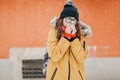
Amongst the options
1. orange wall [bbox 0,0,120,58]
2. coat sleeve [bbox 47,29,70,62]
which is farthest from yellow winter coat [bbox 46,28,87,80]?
orange wall [bbox 0,0,120,58]

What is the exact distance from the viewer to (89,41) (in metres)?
5.79

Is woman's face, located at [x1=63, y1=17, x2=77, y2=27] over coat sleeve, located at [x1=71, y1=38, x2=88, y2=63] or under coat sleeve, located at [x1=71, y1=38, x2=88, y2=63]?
→ over

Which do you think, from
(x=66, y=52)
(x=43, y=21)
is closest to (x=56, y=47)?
(x=66, y=52)

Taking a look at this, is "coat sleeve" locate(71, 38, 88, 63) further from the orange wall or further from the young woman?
the orange wall

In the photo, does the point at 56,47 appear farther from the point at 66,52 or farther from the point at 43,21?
the point at 43,21

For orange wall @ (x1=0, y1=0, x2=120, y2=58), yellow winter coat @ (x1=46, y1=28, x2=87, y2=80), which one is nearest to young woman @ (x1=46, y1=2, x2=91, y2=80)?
yellow winter coat @ (x1=46, y1=28, x2=87, y2=80)

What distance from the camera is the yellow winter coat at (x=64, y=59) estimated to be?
8.62ft

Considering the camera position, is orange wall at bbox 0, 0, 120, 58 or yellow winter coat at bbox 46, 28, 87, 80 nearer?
yellow winter coat at bbox 46, 28, 87, 80

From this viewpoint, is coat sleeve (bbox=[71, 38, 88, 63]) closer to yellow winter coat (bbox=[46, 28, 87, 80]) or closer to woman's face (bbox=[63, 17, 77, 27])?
yellow winter coat (bbox=[46, 28, 87, 80])

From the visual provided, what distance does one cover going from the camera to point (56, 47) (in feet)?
8.65

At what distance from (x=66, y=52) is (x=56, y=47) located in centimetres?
9

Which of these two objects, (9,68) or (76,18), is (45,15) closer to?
(9,68)

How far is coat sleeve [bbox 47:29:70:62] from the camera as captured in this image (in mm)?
2611

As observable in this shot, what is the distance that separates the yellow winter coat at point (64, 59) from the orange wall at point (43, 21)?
3.12 meters
